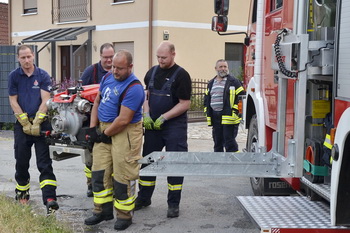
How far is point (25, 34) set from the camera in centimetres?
2312

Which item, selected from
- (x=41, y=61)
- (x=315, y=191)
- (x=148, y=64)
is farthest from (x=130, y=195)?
(x=41, y=61)

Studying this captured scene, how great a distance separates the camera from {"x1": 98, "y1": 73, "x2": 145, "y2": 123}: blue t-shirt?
16.7ft

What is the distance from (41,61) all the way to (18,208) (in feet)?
57.7

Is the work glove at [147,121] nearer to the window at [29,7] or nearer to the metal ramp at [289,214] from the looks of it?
the metal ramp at [289,214]

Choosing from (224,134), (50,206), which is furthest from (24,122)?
(224,134)

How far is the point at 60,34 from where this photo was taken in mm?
19734

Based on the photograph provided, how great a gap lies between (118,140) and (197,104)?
1166 centimetres

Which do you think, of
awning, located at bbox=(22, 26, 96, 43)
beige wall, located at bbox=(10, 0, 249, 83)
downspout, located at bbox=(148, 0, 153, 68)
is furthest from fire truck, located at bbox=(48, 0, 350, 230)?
awning, located at bbox=(22, 26, 96, 43)

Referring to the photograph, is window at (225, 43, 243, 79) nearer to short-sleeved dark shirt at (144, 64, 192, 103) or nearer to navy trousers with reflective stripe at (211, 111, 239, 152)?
navy trousers with reflective stripe at (211, 111, 239, 152)

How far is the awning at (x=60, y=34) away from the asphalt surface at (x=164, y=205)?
1073 cm

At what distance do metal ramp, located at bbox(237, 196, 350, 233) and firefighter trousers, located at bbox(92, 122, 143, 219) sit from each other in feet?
4.11

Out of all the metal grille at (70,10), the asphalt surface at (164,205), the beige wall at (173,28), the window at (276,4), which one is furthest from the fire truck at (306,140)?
the metal grille at (70,10)

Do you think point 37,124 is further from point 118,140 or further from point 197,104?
point 197,104

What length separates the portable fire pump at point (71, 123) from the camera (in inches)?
213
